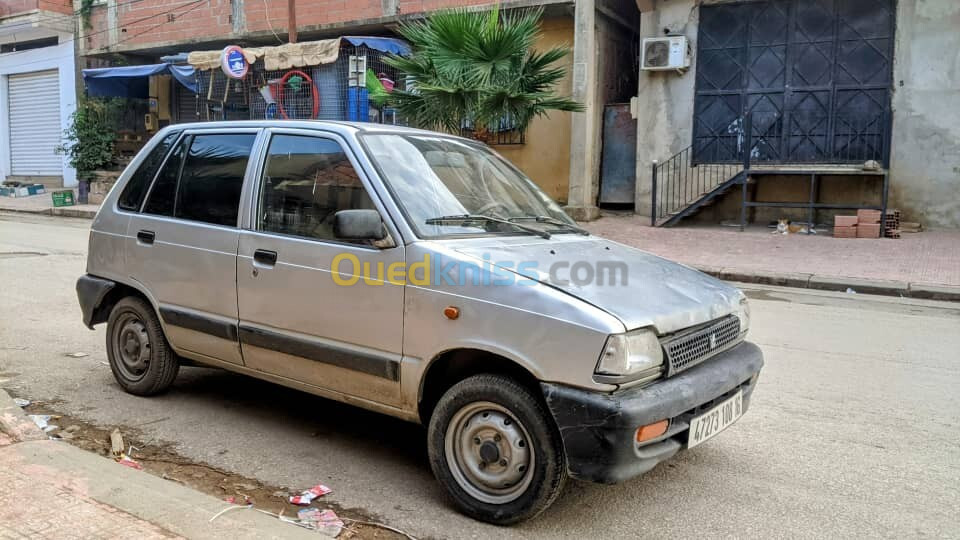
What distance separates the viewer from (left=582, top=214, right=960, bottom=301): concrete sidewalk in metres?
10.3

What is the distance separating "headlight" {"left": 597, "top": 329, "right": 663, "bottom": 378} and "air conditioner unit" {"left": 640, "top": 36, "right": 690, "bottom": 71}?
13501mm

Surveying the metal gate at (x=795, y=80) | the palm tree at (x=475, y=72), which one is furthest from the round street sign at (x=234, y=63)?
the metal gate at (x=795, y=80)

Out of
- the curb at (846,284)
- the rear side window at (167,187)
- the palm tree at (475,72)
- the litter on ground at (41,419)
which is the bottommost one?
the litter on ground at (41,419)

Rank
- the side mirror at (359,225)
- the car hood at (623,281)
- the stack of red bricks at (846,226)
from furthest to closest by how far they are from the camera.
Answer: the stack of red bricks at (846,226), the side mirror at (359,225), the car hood at (623,281)

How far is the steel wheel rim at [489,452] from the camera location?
3.23 metres

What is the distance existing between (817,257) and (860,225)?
2071mm

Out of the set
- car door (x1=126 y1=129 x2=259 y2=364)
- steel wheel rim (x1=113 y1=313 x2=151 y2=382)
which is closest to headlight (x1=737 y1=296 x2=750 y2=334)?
car door (x1=126 y1=129 x2=259 y2=364)

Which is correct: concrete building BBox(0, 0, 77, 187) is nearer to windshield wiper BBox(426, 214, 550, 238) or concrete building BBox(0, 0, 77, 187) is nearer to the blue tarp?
the blue tarp

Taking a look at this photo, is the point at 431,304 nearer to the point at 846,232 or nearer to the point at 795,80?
the point at 846,232

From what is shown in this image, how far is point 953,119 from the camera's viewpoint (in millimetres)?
13844

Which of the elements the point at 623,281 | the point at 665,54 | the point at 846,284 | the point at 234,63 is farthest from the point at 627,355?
the point at 234,63

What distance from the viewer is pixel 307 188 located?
162 inches

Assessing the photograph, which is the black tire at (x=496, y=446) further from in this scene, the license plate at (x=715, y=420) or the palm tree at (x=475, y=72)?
the palm tree at (x=475, y=72)

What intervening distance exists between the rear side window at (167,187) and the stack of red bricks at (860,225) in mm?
11928
